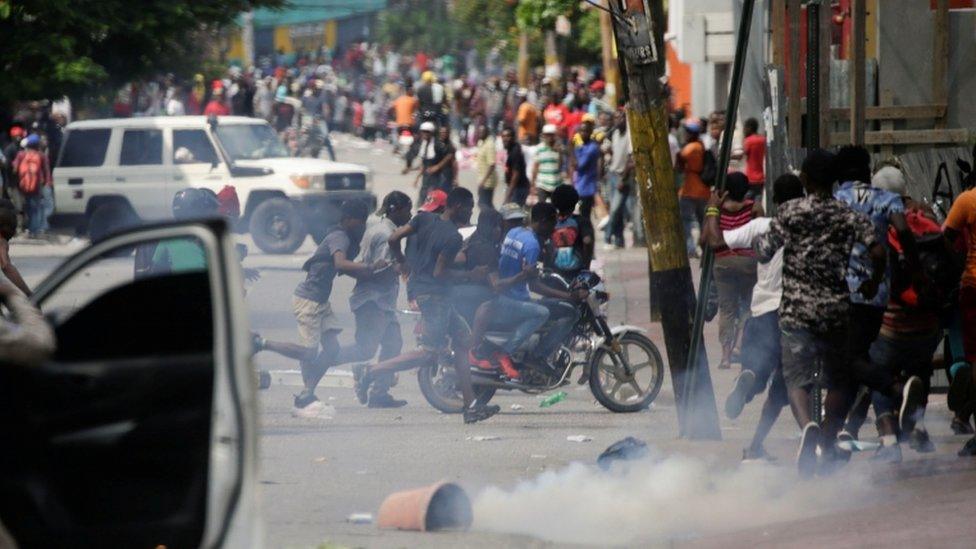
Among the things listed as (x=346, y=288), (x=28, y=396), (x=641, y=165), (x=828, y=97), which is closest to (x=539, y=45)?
(x=346, y=288)

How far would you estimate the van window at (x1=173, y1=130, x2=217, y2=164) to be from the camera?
79.3 feet

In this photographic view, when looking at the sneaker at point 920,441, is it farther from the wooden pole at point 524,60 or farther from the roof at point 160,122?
the wooden pole at point 524,60

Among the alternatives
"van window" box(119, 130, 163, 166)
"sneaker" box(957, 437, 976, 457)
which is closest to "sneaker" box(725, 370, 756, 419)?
"sneaker" box(957, 437, 976, 457)

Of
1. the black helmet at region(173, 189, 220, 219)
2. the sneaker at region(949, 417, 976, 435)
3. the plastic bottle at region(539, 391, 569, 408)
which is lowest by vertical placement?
the plastic bottle at region(539, 391, 569, 408)

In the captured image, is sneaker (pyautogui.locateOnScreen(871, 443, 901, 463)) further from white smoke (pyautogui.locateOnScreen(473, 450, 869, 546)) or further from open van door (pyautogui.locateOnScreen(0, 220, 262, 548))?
open van door (pyautogui.locateOnScreen(0, 220, 262, 548))

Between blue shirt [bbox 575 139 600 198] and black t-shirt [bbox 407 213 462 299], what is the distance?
10539 mm

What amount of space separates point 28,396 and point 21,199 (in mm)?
24307

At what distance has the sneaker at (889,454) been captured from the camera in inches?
390

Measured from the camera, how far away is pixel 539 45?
50.5m

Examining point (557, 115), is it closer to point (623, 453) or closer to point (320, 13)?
point (623, 453)

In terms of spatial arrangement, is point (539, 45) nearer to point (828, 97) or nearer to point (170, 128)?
point (170, 128)

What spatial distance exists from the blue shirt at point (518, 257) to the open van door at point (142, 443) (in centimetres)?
748

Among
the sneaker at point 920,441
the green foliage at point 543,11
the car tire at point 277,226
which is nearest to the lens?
the sneaker at point 920,441

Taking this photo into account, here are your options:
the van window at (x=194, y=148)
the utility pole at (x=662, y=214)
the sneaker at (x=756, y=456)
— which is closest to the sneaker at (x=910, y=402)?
the sneaker at (x=756, y=456)
